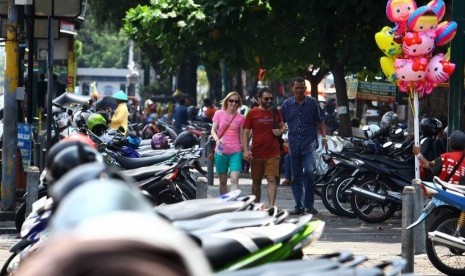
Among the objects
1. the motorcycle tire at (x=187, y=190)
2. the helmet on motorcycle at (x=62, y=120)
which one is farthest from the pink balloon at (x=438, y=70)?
the helmet on motorcycle at (x=62, y=120)

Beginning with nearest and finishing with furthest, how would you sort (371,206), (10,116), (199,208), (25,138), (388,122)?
1. (199,208)
2. (10,116)
3. (25,138)
4. (371,206)
5. (388,122)

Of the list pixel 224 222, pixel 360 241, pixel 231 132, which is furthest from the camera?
pixel 231 132

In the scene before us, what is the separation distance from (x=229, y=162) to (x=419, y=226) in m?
5.39

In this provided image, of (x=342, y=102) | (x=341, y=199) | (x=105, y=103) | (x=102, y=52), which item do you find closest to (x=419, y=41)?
(x=341, y=199)

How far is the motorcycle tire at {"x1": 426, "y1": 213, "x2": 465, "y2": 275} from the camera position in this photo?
453 inches

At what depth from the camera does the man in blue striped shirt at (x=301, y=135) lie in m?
16.8

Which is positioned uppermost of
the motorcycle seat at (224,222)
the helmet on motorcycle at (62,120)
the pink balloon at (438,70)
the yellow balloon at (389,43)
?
the yellow balloon at (389,43)

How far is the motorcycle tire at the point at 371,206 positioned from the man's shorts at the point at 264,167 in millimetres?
1113

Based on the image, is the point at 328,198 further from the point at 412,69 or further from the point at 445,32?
the point at 445,32

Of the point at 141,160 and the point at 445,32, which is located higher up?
the point at 445,32

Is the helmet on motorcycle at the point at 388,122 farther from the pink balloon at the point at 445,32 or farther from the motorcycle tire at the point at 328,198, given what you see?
the pink balloon at the point at 445,32

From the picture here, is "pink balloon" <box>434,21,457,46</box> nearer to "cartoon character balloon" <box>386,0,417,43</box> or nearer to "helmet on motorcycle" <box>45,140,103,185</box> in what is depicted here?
"cartoon character balloon" <box>386,0,417,43</box>

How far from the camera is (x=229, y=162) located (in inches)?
669

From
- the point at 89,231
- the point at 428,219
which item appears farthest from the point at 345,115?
the point at 89,231
